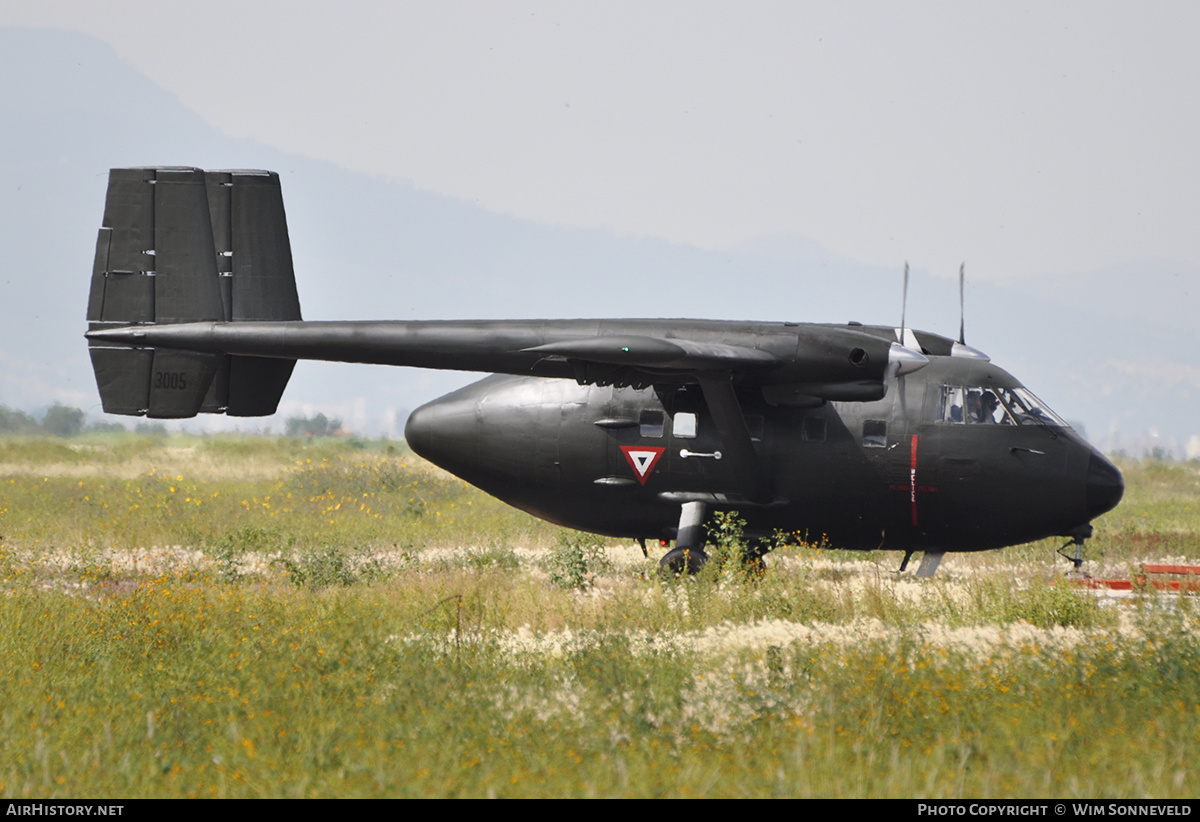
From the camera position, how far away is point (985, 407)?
609 inches

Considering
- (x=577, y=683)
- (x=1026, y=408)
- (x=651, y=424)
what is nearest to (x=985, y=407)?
(x=1026, y=408)

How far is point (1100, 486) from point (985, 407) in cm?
211

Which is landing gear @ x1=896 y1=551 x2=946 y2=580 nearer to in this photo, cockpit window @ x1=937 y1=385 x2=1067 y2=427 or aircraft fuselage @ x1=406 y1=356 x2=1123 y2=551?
aircraft fuselage @ x1=406 y1=356 x2=1123 y2=551

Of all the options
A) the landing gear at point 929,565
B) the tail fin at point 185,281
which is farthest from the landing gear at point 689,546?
the tail fin at point 185,281

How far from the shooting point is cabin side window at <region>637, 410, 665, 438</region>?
1614cm

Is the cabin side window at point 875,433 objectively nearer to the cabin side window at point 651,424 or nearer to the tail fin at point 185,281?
the cabin side window at point 651,424

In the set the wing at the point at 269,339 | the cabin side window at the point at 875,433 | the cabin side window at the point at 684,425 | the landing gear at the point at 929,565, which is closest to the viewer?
the wing at the point at 269,339

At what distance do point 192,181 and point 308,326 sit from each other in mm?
4149

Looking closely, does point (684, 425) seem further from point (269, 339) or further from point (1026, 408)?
point (269, 339)

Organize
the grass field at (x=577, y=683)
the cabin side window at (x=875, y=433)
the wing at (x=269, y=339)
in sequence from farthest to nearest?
the cabin side window at (x=875, y=433) < the wing at (x=269, y=339) < the grass field at (x=577, y=683)

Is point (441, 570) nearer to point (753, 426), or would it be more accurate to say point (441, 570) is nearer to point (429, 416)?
point (429, 416)

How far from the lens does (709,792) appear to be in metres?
7.11

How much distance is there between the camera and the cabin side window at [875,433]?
51.1 feet

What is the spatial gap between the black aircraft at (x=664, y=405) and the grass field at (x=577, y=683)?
1.12 m
